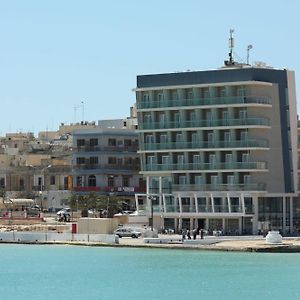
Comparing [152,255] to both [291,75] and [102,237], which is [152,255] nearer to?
[102,237]

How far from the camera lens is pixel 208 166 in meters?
100

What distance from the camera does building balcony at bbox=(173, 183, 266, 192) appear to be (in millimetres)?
98562

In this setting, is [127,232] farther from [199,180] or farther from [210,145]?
[210,145]

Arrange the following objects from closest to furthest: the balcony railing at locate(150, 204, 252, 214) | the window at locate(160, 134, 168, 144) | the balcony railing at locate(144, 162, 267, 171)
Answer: the balcony railing at locate(150, 204, 252, 214) → the balcony railing at locate(144, 162, 267, 171) → the window at locate(160, 134, 168, 144)

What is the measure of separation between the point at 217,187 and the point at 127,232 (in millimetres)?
7769

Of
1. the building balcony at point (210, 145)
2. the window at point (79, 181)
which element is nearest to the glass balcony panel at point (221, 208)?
the building balcony at point (210, 145)

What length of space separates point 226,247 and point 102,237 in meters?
12.7

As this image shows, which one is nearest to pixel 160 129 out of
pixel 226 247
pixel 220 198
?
pixel 220 198

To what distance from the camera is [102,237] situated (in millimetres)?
95812

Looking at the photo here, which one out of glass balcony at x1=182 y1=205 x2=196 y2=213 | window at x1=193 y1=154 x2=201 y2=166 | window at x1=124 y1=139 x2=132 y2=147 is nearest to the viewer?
glass balcony at x1=182 y1=205 x2=196 y2=213

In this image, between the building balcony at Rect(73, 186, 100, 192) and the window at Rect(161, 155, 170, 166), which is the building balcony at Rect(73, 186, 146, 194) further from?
the window at Rect(161, 155, 170, 166)

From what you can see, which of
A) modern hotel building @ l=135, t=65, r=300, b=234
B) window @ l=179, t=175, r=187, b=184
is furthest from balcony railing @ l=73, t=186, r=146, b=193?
Result: window @ l=179, t=175, r=187, b=184

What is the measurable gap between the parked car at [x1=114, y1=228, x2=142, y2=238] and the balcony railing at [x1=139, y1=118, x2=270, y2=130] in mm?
8658

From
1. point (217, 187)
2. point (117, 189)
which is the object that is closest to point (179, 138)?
point (217, 187)
